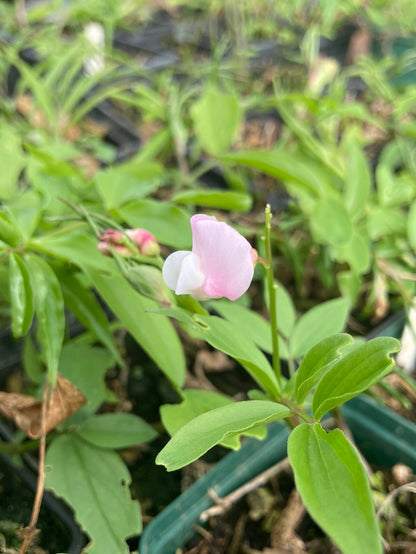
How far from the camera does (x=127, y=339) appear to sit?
86cm

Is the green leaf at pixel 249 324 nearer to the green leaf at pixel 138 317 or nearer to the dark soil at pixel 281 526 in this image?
the green leaf at pixel 138 317

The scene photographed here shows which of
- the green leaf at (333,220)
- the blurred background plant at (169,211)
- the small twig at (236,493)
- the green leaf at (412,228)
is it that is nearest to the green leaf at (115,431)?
the blurred background plant at (169,211)

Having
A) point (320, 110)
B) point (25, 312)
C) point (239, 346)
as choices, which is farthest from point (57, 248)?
point (320, 110)

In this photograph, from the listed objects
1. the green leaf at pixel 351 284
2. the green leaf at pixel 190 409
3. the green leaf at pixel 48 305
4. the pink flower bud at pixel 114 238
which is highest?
the pink flower bud at pixel 114 238

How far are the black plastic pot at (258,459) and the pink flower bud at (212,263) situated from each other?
26 centimetres

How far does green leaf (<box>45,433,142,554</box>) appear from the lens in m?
0.53

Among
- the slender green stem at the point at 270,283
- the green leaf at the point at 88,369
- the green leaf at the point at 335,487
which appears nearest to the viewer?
the green leaf at the point at 335,487

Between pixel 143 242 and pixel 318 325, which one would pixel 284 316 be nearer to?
pixel 318 325

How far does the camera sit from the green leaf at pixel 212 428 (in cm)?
36

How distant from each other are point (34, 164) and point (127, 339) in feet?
1.02

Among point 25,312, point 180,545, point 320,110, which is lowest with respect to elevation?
point 180,545

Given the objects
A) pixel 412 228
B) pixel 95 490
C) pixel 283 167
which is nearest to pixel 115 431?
pixel 95 490

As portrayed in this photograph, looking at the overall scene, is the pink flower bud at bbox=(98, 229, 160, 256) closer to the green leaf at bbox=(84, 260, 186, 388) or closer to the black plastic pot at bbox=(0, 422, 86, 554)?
the green leaf at bbox=(84, 260, 186, 388)

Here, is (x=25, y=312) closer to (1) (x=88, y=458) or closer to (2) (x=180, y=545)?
(1) (x=88, y=458)
